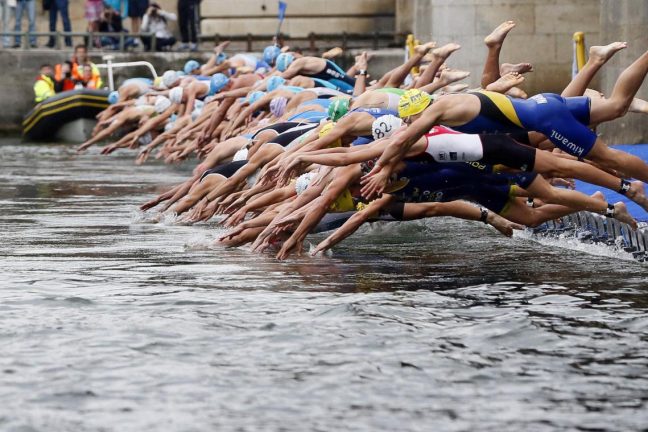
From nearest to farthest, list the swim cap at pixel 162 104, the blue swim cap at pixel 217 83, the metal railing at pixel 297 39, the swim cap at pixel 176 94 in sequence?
the blue swim cap at pixel 217 83, the swim cap at pixel 176 94, the swim cap at pixel 162 104, the metal railing at pixel 297 39

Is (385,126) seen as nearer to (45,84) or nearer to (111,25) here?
(45,84)

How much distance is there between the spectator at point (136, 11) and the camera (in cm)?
3794

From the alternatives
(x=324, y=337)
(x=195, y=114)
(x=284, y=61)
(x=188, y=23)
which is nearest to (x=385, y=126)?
(x=324, y=337)

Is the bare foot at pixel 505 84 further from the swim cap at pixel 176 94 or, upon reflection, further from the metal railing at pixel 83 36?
the metal railing at pixel 83 36

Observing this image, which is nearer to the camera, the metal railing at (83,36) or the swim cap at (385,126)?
the swim cap at (385,126)

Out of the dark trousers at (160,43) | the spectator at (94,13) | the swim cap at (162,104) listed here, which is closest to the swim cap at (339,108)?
the swim cap at (162,104)

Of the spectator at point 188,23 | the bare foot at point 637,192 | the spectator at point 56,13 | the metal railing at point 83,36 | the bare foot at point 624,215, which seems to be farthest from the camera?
the spectator at point 56,13

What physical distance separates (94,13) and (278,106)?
18.6 metres

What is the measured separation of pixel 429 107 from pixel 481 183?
3.90 feet

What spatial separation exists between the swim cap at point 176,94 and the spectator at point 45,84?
8797mm

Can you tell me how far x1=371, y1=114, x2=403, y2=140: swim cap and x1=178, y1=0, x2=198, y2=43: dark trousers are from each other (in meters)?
23.7

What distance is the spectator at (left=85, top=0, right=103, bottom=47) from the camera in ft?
125

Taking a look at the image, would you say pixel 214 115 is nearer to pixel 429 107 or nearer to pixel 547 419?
pixel 429 107

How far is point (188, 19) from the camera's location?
124 ft
